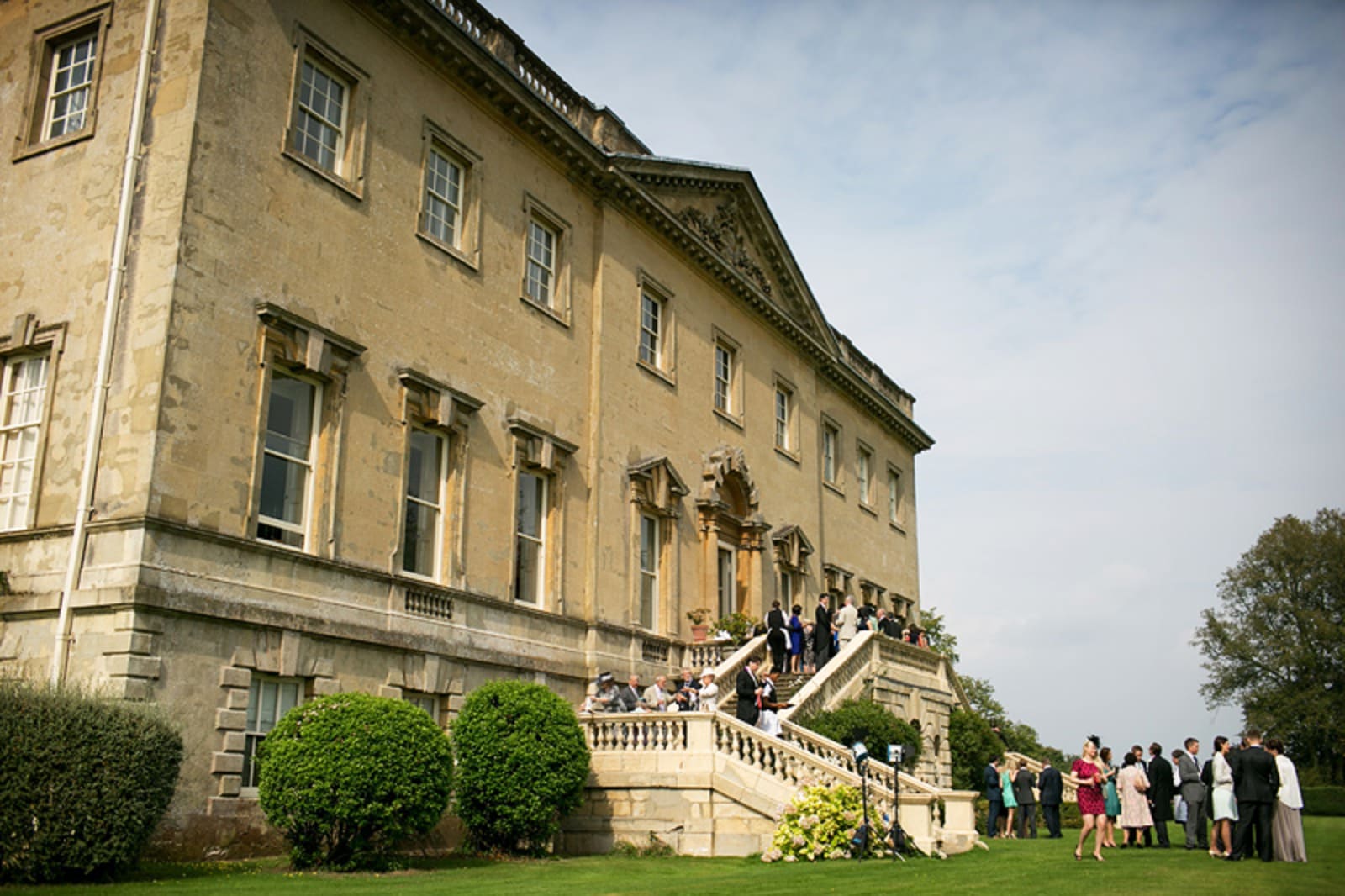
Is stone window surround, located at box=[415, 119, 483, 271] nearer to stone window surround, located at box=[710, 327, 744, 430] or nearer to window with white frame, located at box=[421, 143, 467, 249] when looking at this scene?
window with white frame, located at box=[421, 143, 467, 249]

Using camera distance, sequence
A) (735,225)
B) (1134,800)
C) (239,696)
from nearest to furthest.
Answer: (239,696) → (1134,800) → (735,225)


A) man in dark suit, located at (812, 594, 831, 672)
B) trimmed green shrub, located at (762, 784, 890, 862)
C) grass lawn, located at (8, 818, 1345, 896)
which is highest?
man in dark suit, located at (812, 594, 831, 672)

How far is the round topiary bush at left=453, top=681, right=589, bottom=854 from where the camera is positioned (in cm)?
1816

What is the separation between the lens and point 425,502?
21062mm

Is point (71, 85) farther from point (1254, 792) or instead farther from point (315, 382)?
point (1254, 792)

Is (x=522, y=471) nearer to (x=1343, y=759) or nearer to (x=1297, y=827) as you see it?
(x=1297, y=827)

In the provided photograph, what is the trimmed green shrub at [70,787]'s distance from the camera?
1297cm

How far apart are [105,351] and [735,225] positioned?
19683 mm

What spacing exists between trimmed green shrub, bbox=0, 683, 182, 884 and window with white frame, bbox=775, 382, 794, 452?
24.0 m

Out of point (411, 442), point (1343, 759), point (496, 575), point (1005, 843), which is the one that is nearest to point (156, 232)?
point (411, 442)

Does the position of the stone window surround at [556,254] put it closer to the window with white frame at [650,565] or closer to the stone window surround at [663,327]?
the stone window surround at [663,327]

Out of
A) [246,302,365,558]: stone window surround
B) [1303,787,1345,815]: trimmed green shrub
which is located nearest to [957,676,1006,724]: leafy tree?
[1303,787,1345,815]: trimmed green shrub

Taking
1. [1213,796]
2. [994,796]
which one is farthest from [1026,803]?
[1213,796]

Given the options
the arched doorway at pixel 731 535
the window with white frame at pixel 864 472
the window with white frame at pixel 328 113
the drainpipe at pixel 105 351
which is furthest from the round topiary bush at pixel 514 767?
the window with white frame at pixel 864 472
